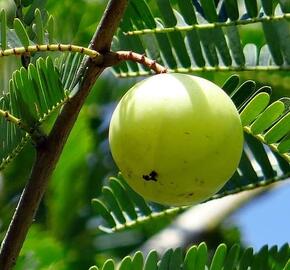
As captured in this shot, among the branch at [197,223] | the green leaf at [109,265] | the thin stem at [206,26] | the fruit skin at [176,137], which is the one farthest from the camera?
the branch at [197,223]

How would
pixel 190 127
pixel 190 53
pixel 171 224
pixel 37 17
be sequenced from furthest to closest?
pixel 171 224
pixel 190 53
pixel 37 17
pixel 190 127

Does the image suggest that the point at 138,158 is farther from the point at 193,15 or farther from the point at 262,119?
the point at 193,15

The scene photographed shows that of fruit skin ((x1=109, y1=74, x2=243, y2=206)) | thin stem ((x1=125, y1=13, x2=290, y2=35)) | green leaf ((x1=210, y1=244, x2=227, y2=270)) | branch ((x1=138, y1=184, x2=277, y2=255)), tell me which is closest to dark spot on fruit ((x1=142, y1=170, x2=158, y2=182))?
fruit skin ((x1=109, y1=74, x2=243, y2=206))

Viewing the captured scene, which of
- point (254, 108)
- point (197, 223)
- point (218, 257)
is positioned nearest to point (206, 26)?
point (254, 108)

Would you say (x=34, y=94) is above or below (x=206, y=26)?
above

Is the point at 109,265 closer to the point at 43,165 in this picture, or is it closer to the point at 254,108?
the point at 43,165

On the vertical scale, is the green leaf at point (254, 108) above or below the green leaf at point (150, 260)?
above

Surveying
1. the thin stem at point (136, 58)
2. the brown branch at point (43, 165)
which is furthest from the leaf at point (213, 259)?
the thin stem at point (136, 58)

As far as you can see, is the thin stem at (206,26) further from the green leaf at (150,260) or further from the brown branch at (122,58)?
the green leaf at (150,260)

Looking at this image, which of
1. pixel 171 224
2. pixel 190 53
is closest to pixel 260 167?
pixel 190 53
